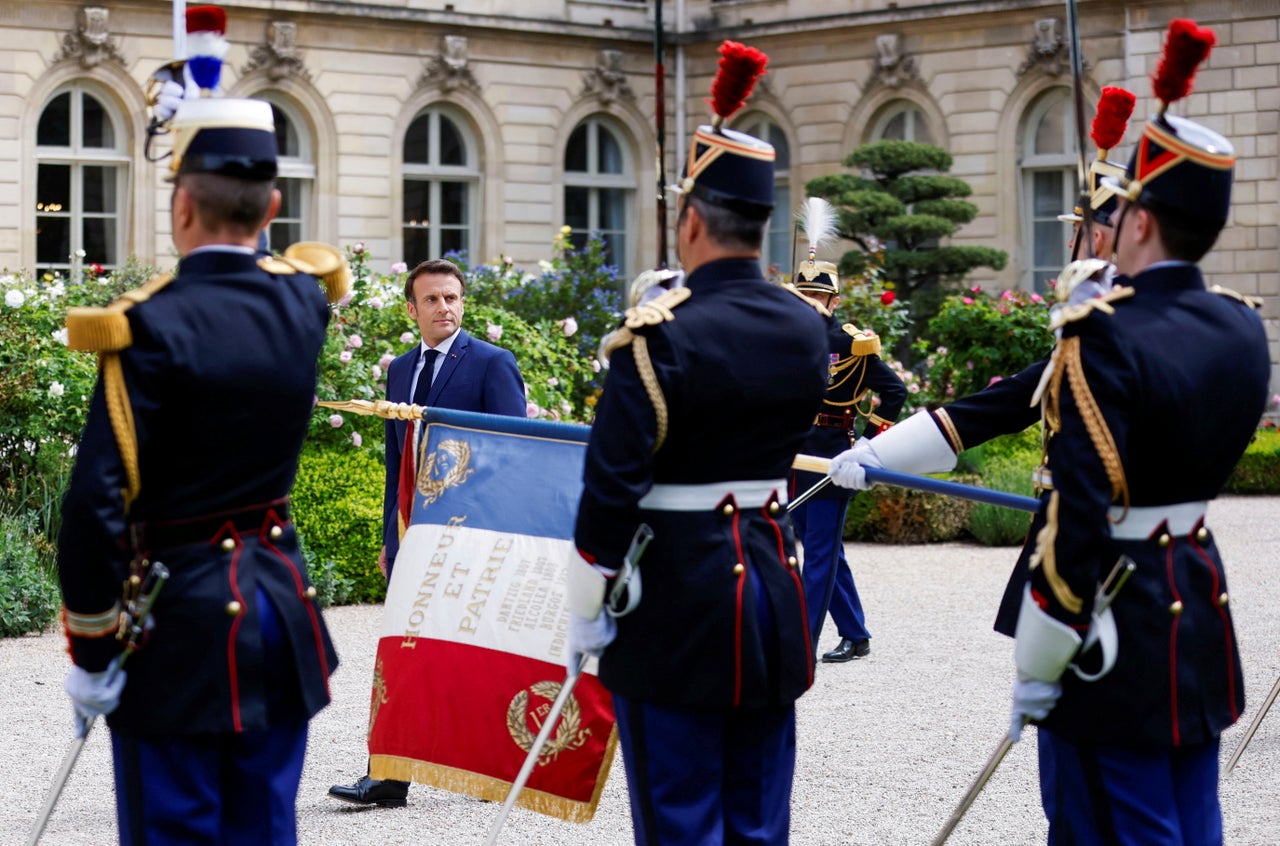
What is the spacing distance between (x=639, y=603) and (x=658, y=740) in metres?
0.27

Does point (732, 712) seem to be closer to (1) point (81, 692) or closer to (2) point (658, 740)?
(2) point (658, 740)

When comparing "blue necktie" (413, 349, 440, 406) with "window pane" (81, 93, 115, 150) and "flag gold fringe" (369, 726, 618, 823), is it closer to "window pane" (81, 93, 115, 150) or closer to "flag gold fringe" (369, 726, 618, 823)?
"flag gold fringe" (369, 726, 618, 823)

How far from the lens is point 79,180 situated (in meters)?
22.2

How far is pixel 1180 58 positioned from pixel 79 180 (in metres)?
20.4

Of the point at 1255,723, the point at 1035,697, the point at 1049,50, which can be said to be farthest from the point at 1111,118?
the point at 1049,50

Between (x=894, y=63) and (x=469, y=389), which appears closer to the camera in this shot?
(x=469, y=389)

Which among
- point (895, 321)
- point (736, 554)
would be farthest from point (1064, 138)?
point (736, 554)

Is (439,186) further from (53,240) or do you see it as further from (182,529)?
(182,529)

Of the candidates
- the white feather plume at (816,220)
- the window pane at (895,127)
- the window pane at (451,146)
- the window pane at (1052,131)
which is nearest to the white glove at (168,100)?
the white feather plume at (816,220)

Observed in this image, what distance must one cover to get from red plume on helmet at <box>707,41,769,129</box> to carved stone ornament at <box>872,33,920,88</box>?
20.9 meters

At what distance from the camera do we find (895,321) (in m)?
15.9

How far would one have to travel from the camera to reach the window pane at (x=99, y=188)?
877 inches

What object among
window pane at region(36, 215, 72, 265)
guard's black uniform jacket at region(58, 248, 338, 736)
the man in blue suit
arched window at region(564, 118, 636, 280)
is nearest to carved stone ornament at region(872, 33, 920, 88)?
arched window at region(564, 118, 636, 280)

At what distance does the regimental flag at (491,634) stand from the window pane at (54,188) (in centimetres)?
1839
